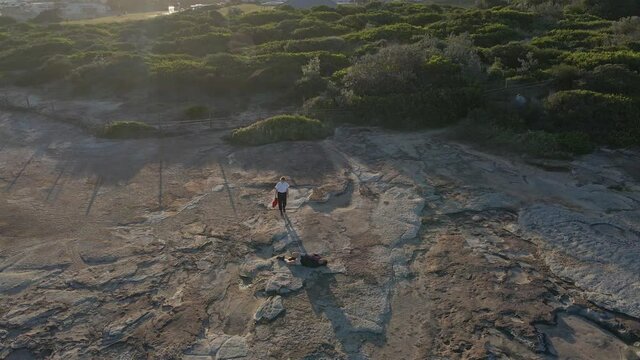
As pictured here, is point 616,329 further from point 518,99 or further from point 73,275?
point 518,99

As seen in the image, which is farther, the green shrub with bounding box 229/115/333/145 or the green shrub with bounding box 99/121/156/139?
the green shrub with bounding box 99/121/156/139

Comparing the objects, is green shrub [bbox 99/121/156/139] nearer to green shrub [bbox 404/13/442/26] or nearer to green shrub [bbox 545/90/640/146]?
green shrub [bbox 545/90/640/146]

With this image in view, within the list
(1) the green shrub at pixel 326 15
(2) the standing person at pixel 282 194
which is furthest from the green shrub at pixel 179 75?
(1) the green shrub at pixel 326 15

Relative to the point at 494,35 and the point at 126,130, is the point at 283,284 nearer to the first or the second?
the point at 126,130

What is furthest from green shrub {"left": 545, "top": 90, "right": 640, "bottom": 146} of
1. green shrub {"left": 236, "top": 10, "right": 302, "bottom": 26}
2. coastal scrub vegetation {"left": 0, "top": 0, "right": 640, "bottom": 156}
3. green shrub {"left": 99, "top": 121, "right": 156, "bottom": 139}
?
green shrub {"left": 236, "top": 10, "right": 302, "bottom": 26}

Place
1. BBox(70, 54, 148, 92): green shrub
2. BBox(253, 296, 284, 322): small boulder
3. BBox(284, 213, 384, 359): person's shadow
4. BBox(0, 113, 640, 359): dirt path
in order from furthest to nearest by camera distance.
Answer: BBox(70, 54, 148, 92): green shrub < BBox(253, 296, 284, 322): small boulder < BBox(0, 113, 640, 359): dirt path < BBox(284, 213, 384, 359): person's shadow

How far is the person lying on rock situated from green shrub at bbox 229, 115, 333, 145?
7.16 metres

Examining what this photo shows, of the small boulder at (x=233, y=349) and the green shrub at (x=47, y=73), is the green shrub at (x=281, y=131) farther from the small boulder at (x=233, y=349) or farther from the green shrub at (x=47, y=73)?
the green shrub at (x=47, y=73)

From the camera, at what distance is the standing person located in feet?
39.6

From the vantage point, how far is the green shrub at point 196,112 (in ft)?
66.3

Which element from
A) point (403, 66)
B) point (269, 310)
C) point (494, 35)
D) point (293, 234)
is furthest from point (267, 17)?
point (269, 310)

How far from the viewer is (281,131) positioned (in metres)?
17.2

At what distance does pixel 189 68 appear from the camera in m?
24.6

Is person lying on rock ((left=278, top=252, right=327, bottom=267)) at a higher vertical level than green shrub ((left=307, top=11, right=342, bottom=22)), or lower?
lower
